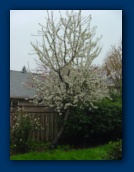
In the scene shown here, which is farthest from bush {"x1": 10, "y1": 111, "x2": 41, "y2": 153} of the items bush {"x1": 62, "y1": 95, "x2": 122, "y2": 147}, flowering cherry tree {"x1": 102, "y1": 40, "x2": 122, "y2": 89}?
flowering cherry tree {"x1": 102, "y1": 40, "x2": 122, "y2": 89}

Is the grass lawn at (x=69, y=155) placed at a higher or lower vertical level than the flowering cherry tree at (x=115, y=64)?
lower

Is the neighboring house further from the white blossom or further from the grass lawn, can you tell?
the grass lawn

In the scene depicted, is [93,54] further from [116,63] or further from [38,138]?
[38,138]

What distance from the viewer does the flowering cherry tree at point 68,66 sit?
401cm

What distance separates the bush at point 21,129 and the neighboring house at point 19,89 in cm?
13

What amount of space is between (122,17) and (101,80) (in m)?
0.65

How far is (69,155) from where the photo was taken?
3.95 meters

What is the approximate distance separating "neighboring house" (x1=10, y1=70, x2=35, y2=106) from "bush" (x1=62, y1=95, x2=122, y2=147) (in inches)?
19.3

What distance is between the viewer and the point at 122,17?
397 centimetres

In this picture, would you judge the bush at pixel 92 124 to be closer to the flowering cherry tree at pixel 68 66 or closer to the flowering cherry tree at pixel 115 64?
the flowering cherry tree at pixel 68 66

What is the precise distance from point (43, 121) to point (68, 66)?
0.61 m

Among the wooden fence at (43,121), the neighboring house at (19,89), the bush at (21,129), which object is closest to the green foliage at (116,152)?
the wooden fence at (43,121)

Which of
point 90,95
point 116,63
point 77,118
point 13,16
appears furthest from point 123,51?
point 13,16

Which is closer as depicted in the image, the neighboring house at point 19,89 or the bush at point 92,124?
the neighboring house at point 19,89
